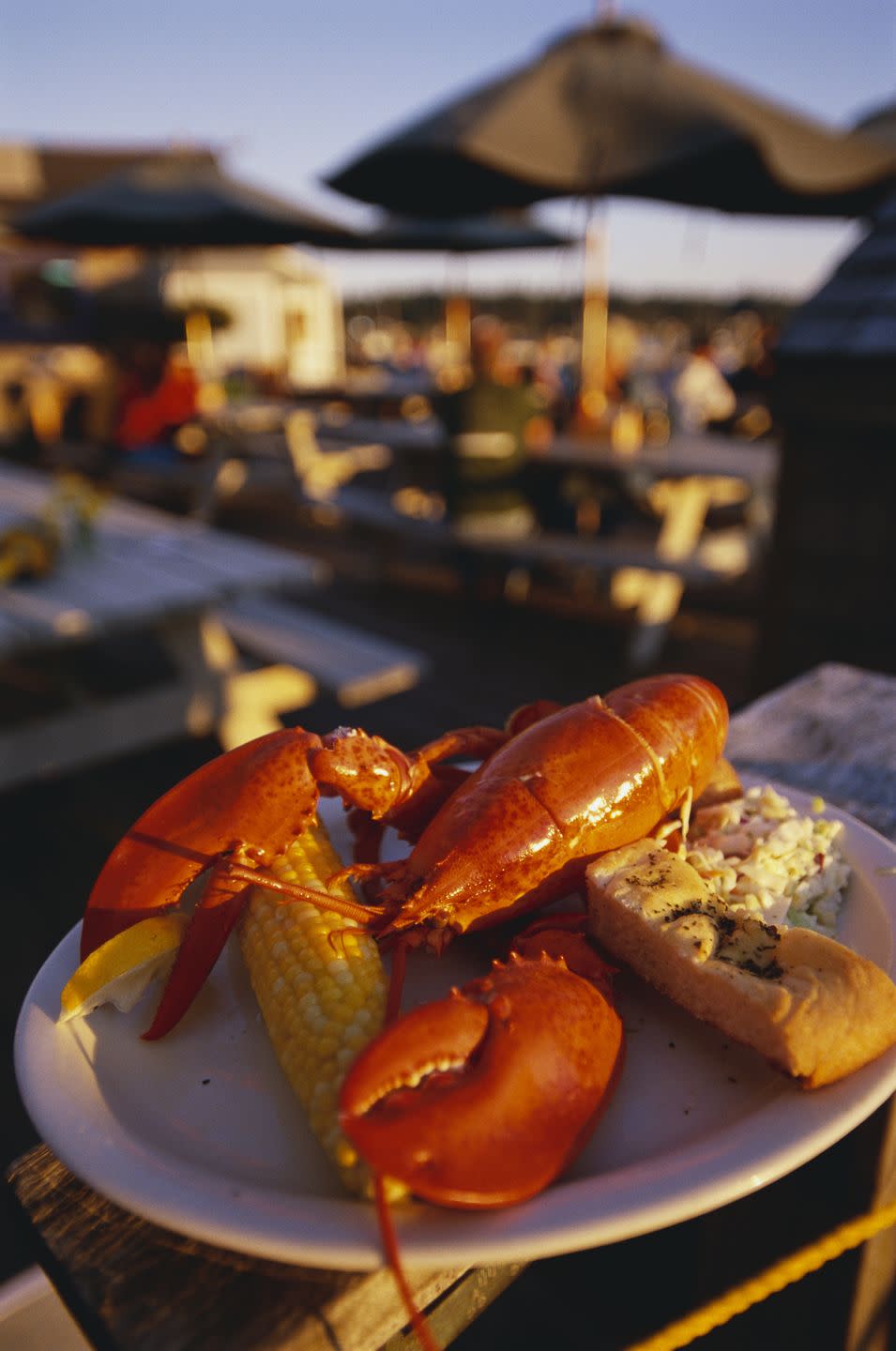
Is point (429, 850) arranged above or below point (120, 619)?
above

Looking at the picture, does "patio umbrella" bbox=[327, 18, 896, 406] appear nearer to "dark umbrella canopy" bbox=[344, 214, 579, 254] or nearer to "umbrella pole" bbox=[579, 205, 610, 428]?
"umbrella pole" bbox=[579, 205, 610, 428]

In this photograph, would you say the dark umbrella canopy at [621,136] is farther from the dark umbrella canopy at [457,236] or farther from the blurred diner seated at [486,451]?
the dark umbrella canopy at [457,236]

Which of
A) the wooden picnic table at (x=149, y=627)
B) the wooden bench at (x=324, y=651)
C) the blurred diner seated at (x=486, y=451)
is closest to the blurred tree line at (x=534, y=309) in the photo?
the blurred diner seated at (x=486, y=451)

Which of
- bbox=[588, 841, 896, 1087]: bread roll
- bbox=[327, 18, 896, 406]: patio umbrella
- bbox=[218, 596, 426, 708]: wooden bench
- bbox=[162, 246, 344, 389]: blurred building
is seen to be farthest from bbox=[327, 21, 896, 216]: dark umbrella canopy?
bbox=[162, 246, 344, 389]: blurred building

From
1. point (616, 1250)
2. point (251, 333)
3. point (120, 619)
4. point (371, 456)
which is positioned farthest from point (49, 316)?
point (616, 1250)

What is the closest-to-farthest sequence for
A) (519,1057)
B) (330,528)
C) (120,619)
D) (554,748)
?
(519,1057) → (554,748) → (120,619) → (330,528)

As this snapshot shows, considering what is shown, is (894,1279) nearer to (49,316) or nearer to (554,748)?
(554,748)
